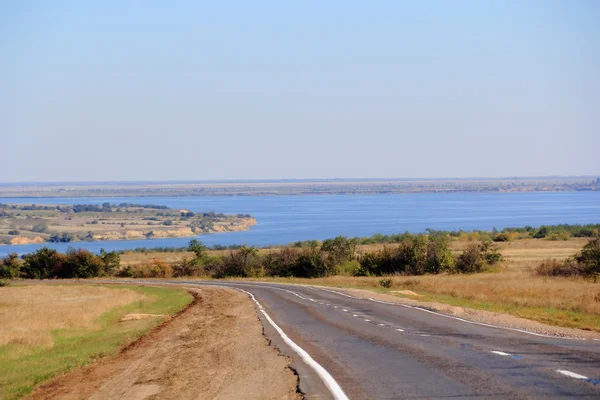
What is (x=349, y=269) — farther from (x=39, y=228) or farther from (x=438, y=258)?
(x=39, y=228)

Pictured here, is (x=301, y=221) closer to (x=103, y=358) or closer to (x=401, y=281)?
(x=401, y=281)

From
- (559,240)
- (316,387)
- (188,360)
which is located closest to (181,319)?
(188,360)

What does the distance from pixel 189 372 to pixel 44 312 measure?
2047 cm

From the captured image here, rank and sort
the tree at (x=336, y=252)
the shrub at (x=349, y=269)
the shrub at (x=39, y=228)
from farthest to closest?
the shrub at (x=39, y=228) < the tree at (x=336, y=252) < the shrub at (x=349, y=269)

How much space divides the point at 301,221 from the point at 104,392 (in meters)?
170

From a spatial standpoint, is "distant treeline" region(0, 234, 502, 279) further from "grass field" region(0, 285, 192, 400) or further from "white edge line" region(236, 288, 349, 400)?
"white edge line" region(236, 288, 349, 400)

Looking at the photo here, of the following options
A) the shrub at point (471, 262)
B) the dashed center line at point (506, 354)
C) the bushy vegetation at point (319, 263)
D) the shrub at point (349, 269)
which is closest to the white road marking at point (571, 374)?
the dashed center line at point (506, 354)

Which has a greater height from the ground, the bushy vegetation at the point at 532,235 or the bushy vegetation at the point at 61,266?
the bushy vegetation at the point at 532,235

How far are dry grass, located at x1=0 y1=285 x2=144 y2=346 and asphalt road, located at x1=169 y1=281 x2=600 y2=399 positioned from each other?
24.2ft

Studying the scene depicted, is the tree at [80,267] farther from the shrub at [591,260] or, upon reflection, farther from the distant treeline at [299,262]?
the shrub at [591,260]

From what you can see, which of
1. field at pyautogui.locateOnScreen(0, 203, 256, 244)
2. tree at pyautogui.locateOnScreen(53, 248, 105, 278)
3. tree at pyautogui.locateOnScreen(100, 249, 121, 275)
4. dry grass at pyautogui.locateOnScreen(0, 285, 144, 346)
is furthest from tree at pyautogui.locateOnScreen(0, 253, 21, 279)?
field at pyautogui.locateOnScreen(0, 203, 256, 244)

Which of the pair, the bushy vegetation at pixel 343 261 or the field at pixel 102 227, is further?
the field at pixel 102 227

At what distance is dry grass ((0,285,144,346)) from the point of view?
2138cm

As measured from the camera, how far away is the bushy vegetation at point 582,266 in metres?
43.9
